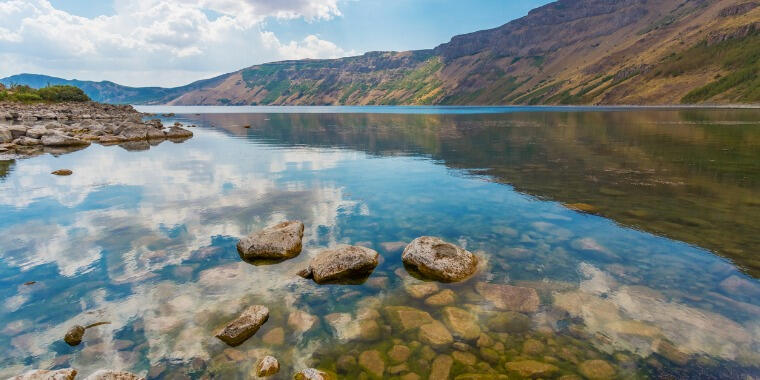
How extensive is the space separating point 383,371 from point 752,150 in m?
53.6

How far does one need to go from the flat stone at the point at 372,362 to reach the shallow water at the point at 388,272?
1.7 inches

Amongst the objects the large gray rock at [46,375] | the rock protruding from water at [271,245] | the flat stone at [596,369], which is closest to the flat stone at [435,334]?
the flat stone at [596,369]

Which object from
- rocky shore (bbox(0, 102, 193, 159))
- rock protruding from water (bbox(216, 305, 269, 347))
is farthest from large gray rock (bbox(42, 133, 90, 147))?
rock protruding from water (bbox(216, 305, 269, 347))

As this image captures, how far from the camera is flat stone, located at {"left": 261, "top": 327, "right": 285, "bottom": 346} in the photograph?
955 cm

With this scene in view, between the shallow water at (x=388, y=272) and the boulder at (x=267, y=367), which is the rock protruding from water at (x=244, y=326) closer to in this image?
the shallow water at (x=388, y=272)

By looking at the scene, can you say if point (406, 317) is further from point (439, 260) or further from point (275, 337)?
point (275, 337)

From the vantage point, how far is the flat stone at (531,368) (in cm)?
837

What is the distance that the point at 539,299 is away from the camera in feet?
37.6

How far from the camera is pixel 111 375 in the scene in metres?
7.62

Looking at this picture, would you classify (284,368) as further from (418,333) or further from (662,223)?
(662,223)

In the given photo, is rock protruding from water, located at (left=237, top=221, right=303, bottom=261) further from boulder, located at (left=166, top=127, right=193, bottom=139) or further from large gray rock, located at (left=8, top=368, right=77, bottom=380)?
→ boulder, located at (left=166, top=127, right=193, bottom=139)

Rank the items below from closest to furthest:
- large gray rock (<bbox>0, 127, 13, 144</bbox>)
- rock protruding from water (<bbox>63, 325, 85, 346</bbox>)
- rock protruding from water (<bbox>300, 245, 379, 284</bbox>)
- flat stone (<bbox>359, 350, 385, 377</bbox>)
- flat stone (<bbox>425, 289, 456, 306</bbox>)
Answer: flat stone (<bbox>359, 350, 385, 377</bbox>)
rock protruding from water (<bbox>63, 325, 85, 346</bbox>)
flat stone (<bbox>425, 289, 456, 306</bbox>)
rock protruding from water (<bbox>300, 245, 379, 284</bbox>)
large gray rock (<bbox>0, 127, 13, 144</bbox>)

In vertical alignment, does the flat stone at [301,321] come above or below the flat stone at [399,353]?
above

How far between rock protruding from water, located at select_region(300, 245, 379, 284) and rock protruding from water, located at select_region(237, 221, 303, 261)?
1935 millimetres
